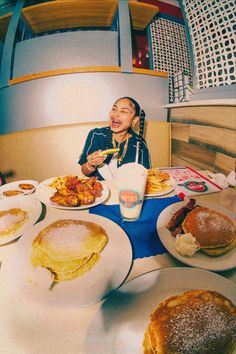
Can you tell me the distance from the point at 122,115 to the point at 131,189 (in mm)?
1237

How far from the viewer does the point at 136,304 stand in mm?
417

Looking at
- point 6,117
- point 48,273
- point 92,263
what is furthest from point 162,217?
point 6,117

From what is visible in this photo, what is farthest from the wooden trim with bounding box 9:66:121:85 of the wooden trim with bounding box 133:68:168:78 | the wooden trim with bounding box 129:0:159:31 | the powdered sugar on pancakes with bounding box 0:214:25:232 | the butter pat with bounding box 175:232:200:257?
the butter pat with bounding box 175:232:200:257

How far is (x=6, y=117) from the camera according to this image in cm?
220

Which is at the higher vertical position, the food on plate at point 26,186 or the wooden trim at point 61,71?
the wooden trim at point 61,71

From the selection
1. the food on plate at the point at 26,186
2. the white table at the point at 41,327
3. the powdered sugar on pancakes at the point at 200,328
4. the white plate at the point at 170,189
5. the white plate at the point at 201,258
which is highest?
the food on plate at the point at 26,186

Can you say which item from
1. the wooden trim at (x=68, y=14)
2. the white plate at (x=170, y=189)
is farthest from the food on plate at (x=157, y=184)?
the wooden trim at (x=68, y=14)

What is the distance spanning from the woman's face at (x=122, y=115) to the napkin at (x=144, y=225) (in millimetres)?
1117

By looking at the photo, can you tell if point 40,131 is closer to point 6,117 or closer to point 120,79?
point 6,117

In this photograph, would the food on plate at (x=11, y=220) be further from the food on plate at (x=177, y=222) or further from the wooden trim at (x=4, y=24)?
the wooden trim at (x=4, y=24)

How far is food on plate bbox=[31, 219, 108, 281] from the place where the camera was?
Result: 52cm

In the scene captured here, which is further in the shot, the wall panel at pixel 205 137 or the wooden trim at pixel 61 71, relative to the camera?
the wooden trim at pixel 61 71

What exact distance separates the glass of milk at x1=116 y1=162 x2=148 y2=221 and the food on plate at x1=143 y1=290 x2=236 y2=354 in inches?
14.6

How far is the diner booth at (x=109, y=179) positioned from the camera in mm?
411
